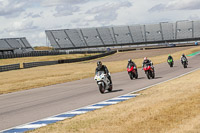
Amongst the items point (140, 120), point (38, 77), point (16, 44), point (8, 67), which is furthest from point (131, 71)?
point (16, 44)

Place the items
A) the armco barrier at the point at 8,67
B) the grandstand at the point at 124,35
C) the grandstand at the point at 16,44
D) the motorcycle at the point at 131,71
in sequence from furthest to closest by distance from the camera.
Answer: the grandstand at the point at 16,44
the grandstand at the point at 124,35
the armco barrier at the point at 8,67
the motorcycle at the point at 131,71

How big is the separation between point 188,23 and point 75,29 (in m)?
41.3

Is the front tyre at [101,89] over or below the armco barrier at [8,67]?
below

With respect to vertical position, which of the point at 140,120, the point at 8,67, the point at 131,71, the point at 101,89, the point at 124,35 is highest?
the point at 124,35

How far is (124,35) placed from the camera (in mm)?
130000

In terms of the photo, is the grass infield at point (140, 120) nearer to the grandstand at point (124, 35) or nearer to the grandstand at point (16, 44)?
the grandstand at point (124, 35)

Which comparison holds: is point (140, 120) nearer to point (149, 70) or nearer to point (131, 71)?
point (149, 70)

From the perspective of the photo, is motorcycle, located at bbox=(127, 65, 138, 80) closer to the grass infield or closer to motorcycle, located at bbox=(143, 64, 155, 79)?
motorcycle, located at bbox=(143, 64, 155, 79)

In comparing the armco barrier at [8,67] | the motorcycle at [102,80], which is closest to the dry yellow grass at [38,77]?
the armco barrier at [8,67]

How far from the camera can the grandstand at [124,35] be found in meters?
123

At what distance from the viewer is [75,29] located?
13700cm

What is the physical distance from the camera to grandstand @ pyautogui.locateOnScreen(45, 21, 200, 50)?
12262 centimetres

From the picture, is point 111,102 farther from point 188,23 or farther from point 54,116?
point 188,23

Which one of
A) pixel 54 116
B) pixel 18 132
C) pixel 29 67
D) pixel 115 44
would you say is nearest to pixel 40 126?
pixel 18 132
